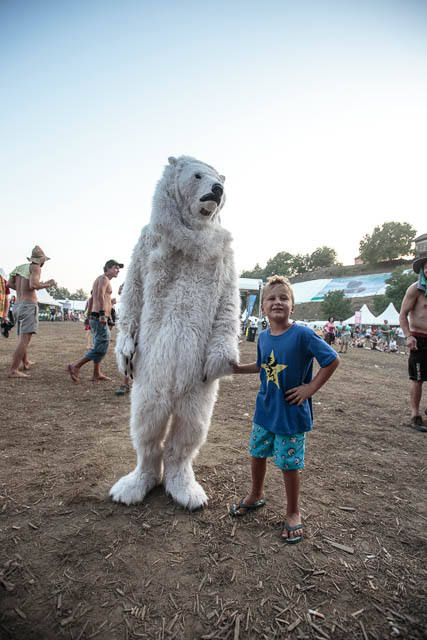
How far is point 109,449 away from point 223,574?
1645mm

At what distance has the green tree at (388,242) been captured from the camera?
61906 mm

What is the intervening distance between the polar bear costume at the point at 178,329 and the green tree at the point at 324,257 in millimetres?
86041

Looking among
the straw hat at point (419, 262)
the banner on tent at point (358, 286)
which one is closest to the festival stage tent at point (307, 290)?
the banner on tent at point (358, 286)

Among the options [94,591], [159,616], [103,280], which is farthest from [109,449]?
[103,280]

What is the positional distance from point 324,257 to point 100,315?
8455 centimetres

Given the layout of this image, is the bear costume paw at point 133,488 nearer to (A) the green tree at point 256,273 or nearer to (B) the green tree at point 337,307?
(B) the green tree at point 337,307

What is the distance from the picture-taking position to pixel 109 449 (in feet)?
9.25

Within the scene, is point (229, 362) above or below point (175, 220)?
below

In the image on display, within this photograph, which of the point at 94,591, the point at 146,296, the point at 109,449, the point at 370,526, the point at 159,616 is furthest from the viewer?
the point at 109,449

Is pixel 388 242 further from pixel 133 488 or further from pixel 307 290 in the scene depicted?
pixel 133 488

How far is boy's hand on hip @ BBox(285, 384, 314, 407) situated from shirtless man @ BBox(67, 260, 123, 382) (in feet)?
12.9

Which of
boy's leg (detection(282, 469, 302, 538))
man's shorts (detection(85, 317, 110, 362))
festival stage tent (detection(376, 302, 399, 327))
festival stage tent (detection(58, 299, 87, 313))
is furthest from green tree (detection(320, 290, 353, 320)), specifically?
boy's leg (detection(282, 469, 302, 538))

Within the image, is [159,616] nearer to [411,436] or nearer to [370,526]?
[370,526]

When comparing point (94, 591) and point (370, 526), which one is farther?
point (370, 526)
